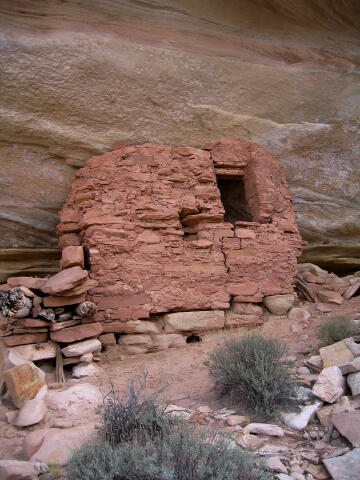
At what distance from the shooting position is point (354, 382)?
3146 mm

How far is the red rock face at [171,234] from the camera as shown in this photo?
193 inches

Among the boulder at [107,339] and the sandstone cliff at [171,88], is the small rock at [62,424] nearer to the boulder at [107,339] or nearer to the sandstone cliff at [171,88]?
the boulder at [107,339]

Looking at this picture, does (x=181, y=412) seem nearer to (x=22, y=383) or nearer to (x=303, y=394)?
(x=303, y=394)

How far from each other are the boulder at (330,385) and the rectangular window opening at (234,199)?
13.1 feet

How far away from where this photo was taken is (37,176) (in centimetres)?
561

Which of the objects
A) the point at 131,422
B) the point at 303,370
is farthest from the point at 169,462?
the point at 303,370

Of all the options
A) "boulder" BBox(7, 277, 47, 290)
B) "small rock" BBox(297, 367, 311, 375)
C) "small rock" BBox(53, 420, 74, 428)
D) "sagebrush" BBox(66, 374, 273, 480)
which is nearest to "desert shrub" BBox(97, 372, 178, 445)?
"sagebrush" BBox(66, 374, 273, 480)

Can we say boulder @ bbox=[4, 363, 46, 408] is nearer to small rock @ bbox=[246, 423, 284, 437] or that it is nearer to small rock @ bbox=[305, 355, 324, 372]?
small rock @ bbox=[246, 423, 284, 437]

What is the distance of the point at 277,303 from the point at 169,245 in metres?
1.66

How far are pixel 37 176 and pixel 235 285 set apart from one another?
299 centimetres

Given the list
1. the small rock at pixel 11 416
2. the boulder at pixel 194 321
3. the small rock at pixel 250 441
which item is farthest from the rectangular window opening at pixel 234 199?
the small rock at pixel 11 416

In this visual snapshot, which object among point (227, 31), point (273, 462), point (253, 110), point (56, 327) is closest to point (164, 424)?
point (273, 462)

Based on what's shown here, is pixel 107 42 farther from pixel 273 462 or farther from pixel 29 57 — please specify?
pixel 273 462

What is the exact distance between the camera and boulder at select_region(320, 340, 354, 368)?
11.9ft
